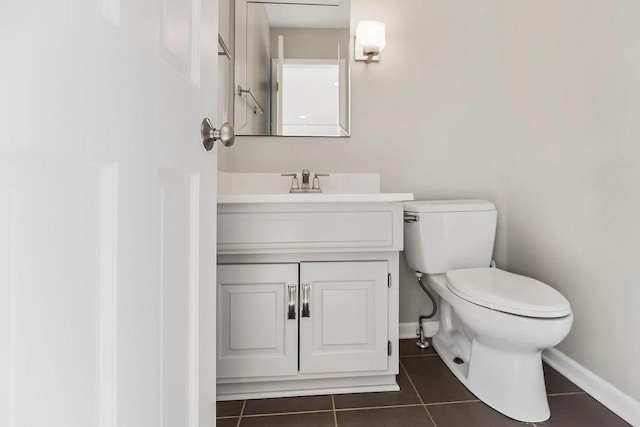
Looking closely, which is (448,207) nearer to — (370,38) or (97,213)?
(370,38)

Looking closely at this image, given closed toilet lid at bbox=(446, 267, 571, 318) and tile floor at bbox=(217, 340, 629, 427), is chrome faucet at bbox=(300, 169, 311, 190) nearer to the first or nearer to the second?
closed toilet lid at bbox=(446, 267, 571, 318)

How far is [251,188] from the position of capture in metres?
1.73

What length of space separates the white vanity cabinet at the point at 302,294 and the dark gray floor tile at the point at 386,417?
0.14 m

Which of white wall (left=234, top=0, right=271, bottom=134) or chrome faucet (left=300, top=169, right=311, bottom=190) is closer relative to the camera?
chrome faucet (left=300, top=169, right=311, bottom=190)

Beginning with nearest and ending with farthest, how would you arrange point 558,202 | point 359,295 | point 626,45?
point 626,45 < point 359,295 < point 558,202

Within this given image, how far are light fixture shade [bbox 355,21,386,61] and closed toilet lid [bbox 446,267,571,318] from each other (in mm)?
1175

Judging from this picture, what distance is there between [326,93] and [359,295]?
3.50ft

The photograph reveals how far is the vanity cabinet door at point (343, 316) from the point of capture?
1312 millimetres

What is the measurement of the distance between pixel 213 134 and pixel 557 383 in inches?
64.5

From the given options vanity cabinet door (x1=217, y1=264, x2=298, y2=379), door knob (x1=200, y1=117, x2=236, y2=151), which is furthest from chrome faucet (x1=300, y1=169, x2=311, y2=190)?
door knob (x1=200, y1=117, x2=236, y2=151)

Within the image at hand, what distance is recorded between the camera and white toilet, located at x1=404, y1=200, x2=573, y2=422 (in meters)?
1.14

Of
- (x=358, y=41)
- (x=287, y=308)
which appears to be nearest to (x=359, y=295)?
(x=287, y=308)

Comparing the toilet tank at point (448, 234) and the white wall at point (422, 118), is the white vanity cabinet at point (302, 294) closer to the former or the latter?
the toilet tank at point (448, 234)

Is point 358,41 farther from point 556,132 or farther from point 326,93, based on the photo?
point 556,132
